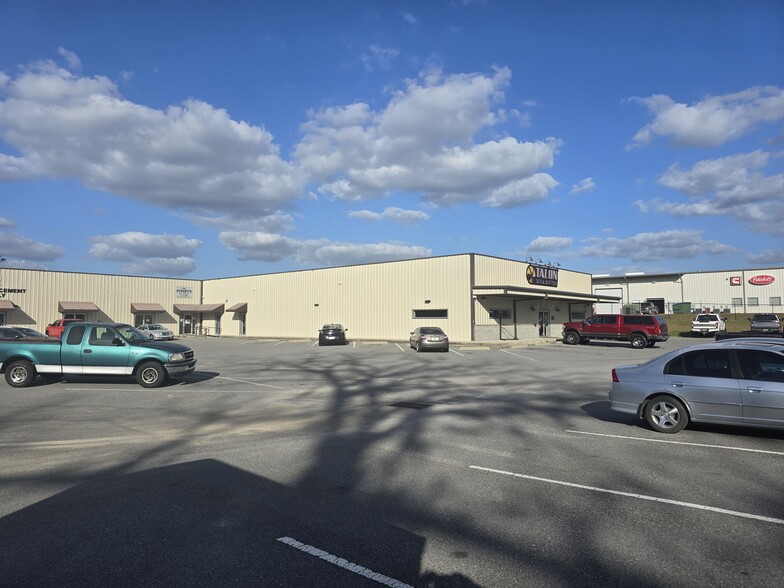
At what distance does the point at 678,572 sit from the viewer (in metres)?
3.78

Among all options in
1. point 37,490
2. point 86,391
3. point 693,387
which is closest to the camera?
point 37,490

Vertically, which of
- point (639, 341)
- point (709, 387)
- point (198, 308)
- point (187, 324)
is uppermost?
point (198, 308)

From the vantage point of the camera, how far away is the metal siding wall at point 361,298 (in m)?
36.1

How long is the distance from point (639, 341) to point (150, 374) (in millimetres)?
26299

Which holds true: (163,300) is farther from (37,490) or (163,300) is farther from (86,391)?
(37,490)

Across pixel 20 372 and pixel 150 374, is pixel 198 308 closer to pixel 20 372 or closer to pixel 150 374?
pixel 20 372

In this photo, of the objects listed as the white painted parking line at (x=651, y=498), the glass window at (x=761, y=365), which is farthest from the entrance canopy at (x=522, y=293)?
the white painted parking line at (x=651, y=498)

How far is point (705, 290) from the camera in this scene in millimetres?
62094

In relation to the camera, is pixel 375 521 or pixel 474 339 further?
pixel 474 339

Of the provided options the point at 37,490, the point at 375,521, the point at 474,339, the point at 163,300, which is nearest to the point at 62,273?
the point at 163,300

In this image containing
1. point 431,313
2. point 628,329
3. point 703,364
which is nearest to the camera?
point 703,364

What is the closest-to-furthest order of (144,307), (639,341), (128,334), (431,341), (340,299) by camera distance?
(128,334)
(431,341)
(639,341)
(340,299)
(144,307)

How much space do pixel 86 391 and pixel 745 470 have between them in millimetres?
14206

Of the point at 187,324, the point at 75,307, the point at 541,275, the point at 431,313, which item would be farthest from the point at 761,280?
the point at 75,307
